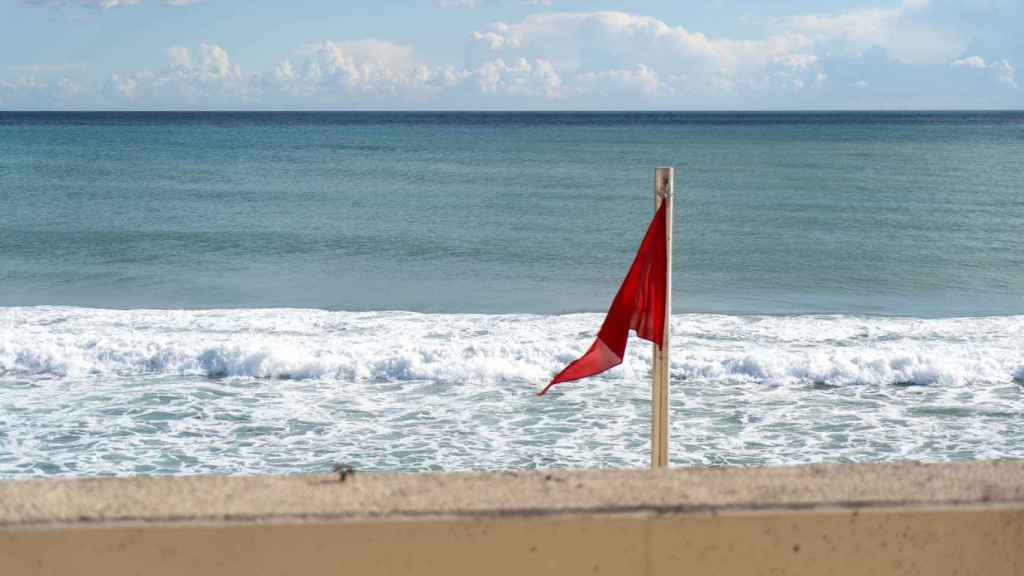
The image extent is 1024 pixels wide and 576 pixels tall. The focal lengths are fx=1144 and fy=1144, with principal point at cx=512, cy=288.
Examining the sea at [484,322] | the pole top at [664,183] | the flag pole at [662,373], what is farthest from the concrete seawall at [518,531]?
the sea at [484,322]

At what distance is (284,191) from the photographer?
4259 centimetres

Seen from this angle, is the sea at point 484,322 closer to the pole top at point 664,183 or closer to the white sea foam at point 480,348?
the white sea foam at point 480,348

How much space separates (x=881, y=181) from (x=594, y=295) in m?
27.5

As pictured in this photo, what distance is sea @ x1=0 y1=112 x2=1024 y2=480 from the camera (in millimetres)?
10750

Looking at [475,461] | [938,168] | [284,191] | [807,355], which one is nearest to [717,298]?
[807,355]

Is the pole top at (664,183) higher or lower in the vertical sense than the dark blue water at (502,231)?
higher

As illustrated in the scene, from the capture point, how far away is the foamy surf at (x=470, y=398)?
34.0 ft

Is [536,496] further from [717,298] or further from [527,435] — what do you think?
[717,298]

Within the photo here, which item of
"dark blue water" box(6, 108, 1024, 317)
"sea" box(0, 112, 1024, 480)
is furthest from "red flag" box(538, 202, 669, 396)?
"dark blue water" box(6, 108, 1024, 317)

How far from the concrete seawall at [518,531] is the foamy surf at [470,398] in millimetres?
7646

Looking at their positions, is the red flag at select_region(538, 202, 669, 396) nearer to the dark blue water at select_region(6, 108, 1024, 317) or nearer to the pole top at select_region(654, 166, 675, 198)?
the pole top at select_region(654, 166, 675, 198)

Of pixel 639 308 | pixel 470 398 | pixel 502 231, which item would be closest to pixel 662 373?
pixel 639 308

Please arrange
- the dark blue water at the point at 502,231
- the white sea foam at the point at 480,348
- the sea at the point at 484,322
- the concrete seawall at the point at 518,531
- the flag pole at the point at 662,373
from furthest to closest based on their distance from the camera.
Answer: the dark blue water at the point at 502,231 → the white sea foam at the point at 480,348 → the sea at the point at 484,322 → the flag pole at the point at 662,373 → the concrete seawall at the point at 518,531

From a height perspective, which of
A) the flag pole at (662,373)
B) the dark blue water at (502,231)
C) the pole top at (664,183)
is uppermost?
the pole top at (664,183)
